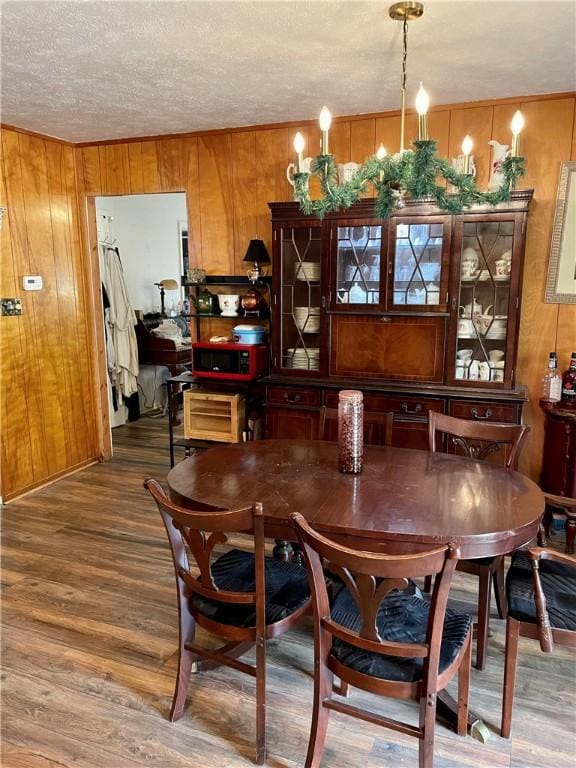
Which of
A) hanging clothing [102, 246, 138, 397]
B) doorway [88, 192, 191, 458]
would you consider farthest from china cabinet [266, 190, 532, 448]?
hanging clothing [102, 246, 138, 397]

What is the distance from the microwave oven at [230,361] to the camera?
12.8ft

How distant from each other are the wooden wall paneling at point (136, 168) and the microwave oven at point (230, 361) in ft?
4.50

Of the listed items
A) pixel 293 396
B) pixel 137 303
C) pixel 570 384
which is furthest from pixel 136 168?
pixel 570 384

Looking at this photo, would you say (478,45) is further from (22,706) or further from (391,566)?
(22,706)

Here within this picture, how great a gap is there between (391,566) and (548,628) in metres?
0.69

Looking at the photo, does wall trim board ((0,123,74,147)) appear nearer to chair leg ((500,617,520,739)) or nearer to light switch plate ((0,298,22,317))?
light switch plate ((0,298,22,317))

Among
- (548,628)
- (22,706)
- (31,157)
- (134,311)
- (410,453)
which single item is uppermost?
(31,157)

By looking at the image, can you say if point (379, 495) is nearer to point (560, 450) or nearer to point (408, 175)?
point (408, 175)

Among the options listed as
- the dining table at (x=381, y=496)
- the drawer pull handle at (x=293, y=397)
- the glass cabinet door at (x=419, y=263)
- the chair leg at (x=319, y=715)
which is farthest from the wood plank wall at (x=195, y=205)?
the chair leg at (x=319, y=715)

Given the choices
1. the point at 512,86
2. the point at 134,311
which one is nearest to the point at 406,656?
the point at 512,86

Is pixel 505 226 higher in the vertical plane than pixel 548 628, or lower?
higher

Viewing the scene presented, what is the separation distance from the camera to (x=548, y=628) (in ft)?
5.62

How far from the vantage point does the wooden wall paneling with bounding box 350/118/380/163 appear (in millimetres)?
3645

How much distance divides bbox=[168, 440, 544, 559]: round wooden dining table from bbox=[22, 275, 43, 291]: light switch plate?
7.69ft
